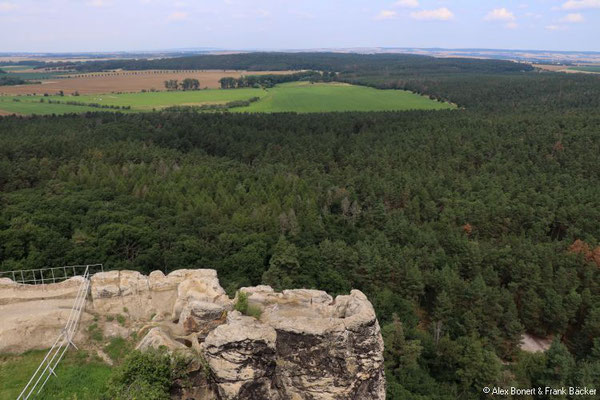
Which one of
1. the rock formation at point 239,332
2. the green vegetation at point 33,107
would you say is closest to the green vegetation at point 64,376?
the rock formation at point 239,332

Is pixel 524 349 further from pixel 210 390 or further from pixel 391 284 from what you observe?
pixel 210 390

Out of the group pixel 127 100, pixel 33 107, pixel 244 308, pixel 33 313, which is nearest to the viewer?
pixel 244 308

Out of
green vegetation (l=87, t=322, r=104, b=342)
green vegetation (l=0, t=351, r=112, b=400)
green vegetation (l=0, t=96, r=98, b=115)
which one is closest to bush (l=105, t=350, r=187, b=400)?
green vegetation (l=0, t=351, r=112, b=400)

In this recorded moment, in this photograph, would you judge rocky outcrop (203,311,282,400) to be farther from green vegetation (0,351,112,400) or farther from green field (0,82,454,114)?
green field (0,82,454,114)

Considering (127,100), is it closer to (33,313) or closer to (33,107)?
(33,107)

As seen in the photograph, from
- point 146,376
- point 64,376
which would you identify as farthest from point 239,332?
point 64,376

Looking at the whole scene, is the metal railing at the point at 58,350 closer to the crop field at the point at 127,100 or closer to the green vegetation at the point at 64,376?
the green vegetation at the point at 64,376
